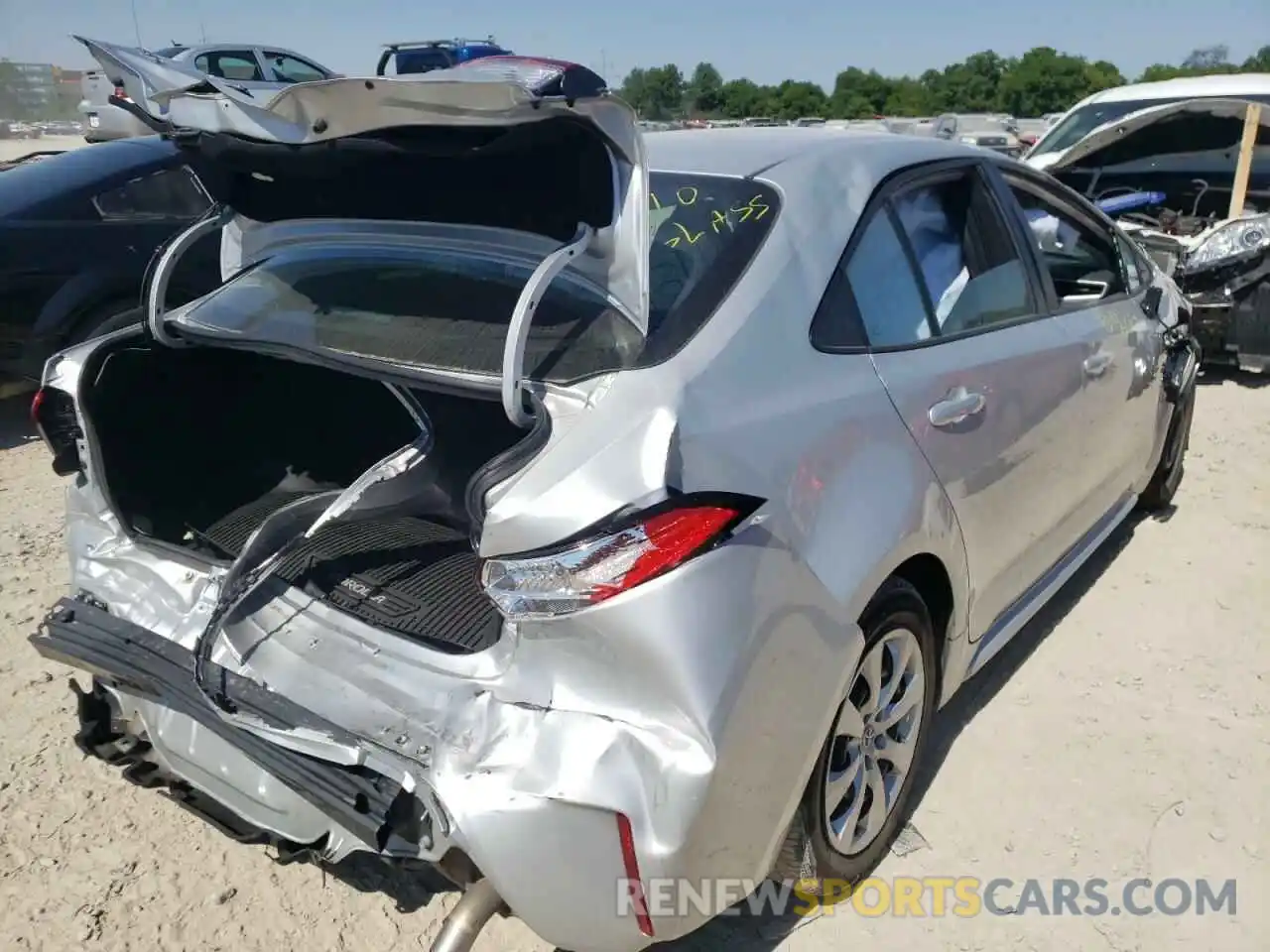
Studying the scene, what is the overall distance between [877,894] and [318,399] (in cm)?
208

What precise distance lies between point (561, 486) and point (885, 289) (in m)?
1.11

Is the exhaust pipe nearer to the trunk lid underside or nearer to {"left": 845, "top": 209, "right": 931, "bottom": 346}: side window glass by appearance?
the trunk lid underside

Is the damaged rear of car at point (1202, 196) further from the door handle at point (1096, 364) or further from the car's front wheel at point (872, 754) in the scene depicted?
the car's front wheel at point (872, 754)

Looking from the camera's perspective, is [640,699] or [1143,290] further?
[1143,290]

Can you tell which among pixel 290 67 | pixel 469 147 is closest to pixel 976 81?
pixel 290 67

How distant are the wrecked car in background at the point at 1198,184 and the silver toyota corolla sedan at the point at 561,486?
3893 mm

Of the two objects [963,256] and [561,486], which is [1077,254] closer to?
[963,256]

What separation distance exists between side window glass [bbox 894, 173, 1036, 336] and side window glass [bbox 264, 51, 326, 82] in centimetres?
1468

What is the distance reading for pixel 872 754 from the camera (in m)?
2.33

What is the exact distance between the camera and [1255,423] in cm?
580

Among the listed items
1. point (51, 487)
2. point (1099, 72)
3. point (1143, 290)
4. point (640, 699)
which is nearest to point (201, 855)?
point (640, 699)

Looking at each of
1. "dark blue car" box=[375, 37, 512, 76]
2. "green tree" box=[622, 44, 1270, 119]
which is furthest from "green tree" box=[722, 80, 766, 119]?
"dark blue car" box=[375, 37, 512, 76]

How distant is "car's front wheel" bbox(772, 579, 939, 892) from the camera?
2.11m

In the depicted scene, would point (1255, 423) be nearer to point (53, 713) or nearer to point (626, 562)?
point (626, 562)
